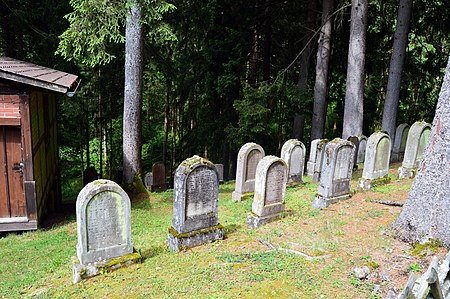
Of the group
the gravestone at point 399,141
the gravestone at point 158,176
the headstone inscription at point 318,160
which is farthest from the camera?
the gravestone at point 399,141

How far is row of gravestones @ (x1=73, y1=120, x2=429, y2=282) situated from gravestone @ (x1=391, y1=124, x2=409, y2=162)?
17.8ft

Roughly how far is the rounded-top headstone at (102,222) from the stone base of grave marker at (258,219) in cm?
282

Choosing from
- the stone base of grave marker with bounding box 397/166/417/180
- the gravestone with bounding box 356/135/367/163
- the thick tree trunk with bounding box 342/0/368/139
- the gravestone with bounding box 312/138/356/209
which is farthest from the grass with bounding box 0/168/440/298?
the gravestone with bounding box 356/135/367/163

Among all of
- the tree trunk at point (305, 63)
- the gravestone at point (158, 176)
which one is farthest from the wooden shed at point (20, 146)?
the tree trunk at point (305, 63)

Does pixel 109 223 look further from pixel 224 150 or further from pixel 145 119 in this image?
pixel 145 119

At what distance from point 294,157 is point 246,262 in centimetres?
574

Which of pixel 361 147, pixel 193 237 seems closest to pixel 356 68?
pixel 361 147

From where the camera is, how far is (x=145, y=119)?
25.9 m

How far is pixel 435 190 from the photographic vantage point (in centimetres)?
546

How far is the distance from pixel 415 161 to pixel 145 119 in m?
19.7

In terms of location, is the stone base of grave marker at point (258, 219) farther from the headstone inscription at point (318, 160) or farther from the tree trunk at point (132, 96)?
the tree trunk at point (132, 96)

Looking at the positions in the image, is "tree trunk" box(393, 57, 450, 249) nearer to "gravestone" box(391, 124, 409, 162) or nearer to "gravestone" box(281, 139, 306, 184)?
"gravestone" box(281, 139, 306, 184)

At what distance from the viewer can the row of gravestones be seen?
5332 millimetres

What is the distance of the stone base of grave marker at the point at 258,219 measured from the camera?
7.33 metres
